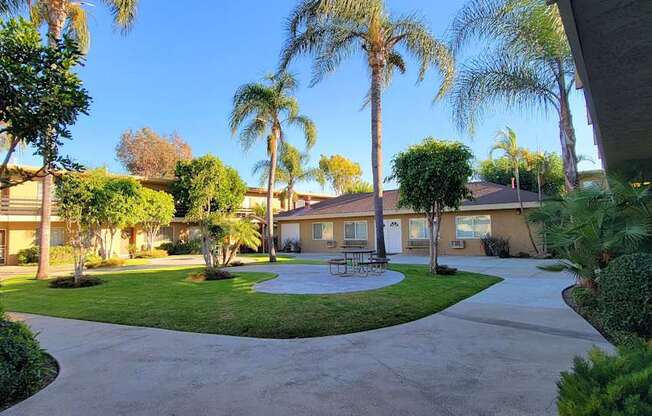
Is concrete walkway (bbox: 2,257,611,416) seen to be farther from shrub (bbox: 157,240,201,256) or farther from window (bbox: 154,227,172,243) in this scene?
window (bbox: 154,227,172,243)

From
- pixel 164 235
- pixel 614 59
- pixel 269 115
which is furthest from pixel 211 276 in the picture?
pixel 164 235

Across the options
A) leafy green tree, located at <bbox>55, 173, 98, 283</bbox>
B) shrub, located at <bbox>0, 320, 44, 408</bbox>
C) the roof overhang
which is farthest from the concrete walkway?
leafy green tree, located at <bbox>55, 173, 98, 283</bbox>

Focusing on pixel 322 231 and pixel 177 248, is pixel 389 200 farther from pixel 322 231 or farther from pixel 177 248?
pixel 177 248

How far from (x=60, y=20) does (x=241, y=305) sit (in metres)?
12.5

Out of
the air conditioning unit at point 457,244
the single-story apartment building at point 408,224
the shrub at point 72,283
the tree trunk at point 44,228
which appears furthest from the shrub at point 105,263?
the air conditioning unit at point 457,244

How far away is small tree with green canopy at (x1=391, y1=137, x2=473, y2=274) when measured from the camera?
11828mm

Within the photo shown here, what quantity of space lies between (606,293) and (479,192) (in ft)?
59.8

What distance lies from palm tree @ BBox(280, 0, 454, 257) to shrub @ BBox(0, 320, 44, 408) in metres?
11.8

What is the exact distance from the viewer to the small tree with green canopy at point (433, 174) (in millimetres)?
11828

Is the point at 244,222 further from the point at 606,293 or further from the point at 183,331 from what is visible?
the point at 606,293

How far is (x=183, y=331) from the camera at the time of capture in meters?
6.18

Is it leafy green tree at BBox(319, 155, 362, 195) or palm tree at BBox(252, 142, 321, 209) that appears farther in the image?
leafy green tree at BBox(319, 155, 362, 195)

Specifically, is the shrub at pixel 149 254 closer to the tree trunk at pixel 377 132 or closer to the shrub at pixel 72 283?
the shrub at pixel 72 283

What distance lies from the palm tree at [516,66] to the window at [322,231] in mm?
17377
